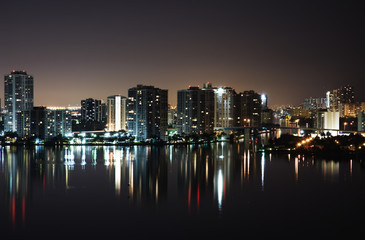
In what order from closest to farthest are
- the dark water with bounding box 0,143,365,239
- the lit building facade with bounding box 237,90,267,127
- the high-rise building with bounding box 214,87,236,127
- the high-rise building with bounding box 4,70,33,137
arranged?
the dark water with bounding box 0,143,365,239 → the high-rise building with bounding box 4,70,33,137 → the high-rise building with bounding box 214,87,236,127 → the lit building facade with bounding box 237,90,267,127

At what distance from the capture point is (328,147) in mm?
14844

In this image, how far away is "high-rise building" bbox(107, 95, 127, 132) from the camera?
26.8m

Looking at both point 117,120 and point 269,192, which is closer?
point 269,192

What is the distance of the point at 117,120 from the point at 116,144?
715cm

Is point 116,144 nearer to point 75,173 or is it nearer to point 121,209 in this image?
point 75,173

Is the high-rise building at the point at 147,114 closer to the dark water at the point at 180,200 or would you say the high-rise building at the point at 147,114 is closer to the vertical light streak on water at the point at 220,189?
the dark water at the point at 180,200

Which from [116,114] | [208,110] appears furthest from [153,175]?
[116,114]

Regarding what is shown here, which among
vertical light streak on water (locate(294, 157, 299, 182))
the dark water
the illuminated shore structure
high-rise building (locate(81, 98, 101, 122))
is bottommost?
the dark water

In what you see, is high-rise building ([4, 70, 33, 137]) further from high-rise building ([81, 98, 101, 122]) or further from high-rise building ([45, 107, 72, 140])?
high-rise building ([81, 98, 101, 122])

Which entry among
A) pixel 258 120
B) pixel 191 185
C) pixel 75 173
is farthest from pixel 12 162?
pixel 258 120

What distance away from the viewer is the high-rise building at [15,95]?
23.9 m

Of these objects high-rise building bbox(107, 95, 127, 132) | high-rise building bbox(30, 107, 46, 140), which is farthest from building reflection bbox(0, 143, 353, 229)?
high-rise building bbox(107, 95, 127, 132)

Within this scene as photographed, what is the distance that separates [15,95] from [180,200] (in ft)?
63.3

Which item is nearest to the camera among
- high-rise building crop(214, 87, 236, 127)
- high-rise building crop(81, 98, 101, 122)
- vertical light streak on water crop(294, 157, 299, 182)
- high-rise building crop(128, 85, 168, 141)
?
vertical light streak on water crop(294, 157, 299, 182)
